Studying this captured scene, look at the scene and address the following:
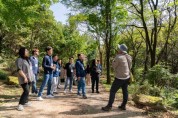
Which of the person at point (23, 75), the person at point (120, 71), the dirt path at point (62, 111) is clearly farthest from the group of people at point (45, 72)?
the person at point (120, 71)

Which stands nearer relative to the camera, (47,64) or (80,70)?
(47,64)

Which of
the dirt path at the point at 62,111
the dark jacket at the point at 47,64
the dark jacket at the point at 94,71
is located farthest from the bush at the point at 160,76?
the dark jacket at the point at 47,64

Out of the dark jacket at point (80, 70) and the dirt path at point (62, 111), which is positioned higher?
the dark jacket at point (80, 70)

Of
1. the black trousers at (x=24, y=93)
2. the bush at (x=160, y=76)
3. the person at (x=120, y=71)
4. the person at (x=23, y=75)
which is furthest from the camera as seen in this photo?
the bush at (x=160, y=76)

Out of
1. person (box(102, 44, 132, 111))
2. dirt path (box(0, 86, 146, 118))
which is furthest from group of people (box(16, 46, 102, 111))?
person (box(102, 44, 132, 111))

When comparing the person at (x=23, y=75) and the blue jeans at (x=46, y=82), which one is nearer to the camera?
the person at (x=23, y=75)

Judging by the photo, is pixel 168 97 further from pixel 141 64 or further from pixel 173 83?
pixel 141 64

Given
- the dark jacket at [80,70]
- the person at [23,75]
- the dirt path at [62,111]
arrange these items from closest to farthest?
1. the dirt path at [62,111]
2. the person at [23,75]
3. the dark jacket at [80,70]

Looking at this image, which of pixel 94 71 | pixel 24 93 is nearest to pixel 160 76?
pixel 94 71

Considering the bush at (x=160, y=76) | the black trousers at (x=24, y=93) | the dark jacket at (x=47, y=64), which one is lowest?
the black trousers at (x=24, y=93)

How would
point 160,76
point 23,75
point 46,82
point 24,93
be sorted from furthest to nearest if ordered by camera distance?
point 160,76 < point 46,82 < point 24,93 < point 23,75

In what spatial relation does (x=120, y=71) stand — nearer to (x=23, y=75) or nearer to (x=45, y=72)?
(x=23, y=75)

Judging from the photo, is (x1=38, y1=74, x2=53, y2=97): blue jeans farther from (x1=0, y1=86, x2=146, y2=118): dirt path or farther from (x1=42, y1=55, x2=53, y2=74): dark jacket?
(x1=0, y1=86, x2=146, y2=118): dirt path

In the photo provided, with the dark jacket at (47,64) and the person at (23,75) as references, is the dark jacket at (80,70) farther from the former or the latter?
the person at (23,75)
